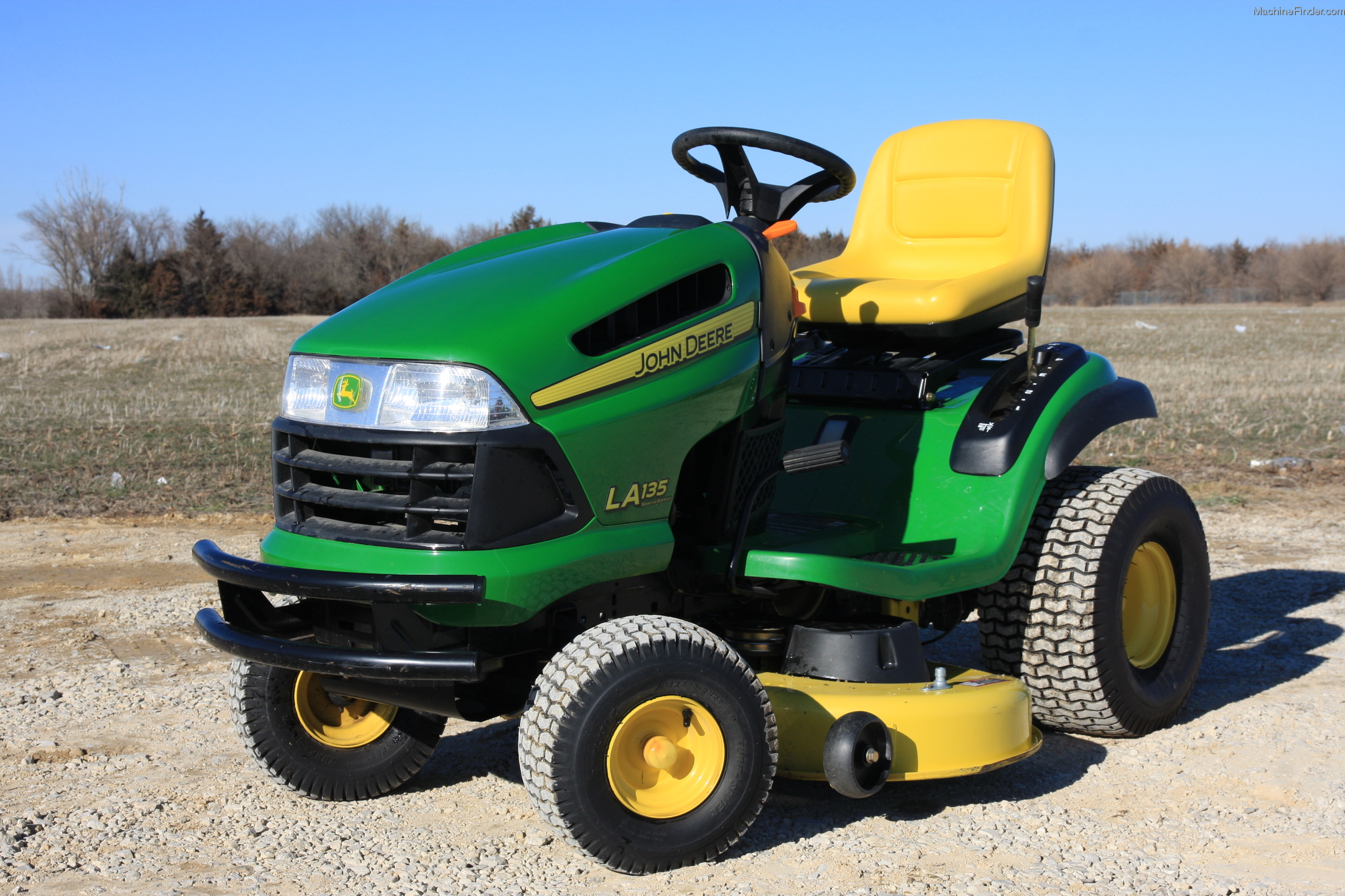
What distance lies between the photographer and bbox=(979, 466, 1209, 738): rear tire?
13.0ft

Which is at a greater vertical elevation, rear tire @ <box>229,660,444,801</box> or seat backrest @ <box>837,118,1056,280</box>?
seat backrest @ <box>837,118,1056,280</box>

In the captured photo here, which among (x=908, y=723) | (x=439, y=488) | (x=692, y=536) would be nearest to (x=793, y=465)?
(x=692, y=536)

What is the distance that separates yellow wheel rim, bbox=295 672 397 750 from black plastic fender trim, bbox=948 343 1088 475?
1.96 meters

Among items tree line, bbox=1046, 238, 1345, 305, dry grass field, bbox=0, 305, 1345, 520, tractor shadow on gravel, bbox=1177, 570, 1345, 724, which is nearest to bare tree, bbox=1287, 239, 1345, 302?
tree line, bbox=1046, 238, 1345, 305

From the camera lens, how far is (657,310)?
3.08m

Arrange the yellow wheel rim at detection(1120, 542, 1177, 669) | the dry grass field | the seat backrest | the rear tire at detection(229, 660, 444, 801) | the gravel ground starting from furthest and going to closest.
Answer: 1. the dry grass field
2. the seat backrest
3. the yellow wheel rim at detection(1120, 542, 1177, 669)
4. the rear tire at detection(229, 660, 444, 801)
5. the gravel ground

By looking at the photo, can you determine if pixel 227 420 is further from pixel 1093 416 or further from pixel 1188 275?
pixel 1188 275

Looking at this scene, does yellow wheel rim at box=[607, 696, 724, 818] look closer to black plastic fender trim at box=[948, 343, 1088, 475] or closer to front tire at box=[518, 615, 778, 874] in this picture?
front tire at box=[518, 615, 778, 874]

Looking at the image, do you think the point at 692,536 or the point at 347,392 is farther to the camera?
the point at 692,536

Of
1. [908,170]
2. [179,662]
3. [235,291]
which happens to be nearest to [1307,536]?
[908,170]

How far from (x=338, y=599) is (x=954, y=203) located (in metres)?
2.95

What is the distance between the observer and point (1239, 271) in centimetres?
7419

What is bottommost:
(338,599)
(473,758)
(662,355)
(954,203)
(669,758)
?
(473,758)

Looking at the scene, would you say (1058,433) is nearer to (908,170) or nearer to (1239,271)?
(908,170)
